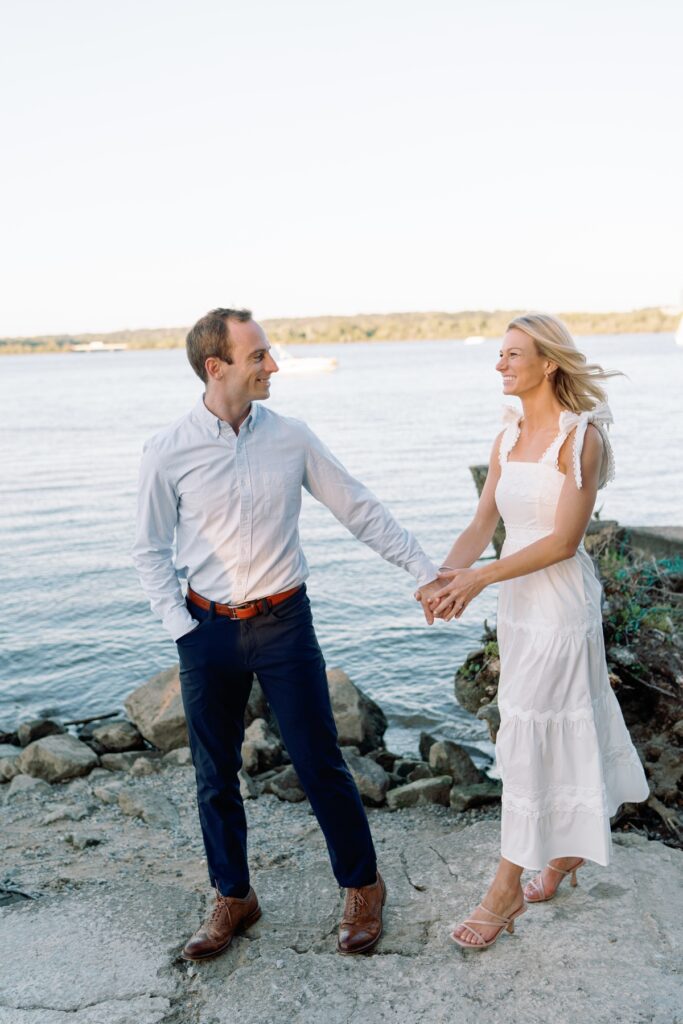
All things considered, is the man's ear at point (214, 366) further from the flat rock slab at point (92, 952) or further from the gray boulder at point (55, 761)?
the gray boulder at point (55, 761)

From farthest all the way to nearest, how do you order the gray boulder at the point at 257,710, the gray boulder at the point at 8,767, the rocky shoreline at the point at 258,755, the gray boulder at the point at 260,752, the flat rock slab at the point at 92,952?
the gray boulder at the point at 257,710, the gray boulder at the point at 8,767, the gray boulder at the point at 260,752, the rocky shoreline at the point at 258,755, the flat rock slab at the point at 92,952

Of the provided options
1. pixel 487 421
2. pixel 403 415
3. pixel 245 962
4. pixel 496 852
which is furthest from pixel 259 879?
pixel 403 415

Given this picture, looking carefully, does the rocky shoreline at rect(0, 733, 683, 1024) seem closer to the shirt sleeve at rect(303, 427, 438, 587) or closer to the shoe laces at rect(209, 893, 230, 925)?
the shoe laces at rect(209, 893, 230, 925)

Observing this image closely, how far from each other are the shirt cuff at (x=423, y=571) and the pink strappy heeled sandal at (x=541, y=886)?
133 centimetres

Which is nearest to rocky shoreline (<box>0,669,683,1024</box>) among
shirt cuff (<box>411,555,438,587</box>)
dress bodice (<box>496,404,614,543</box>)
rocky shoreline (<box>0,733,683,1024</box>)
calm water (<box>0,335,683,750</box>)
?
rocky shoreline (<box>0,733,683,1024</box>)

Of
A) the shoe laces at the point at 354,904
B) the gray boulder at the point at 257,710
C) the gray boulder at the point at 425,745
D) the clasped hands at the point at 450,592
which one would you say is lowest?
the gray boulder at the point at 425,745

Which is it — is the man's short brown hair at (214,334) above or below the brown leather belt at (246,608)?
above

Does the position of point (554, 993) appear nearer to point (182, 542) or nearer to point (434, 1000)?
point (434, 1000)

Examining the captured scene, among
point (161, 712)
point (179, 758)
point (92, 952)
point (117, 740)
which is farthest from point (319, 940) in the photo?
point (117, 740)

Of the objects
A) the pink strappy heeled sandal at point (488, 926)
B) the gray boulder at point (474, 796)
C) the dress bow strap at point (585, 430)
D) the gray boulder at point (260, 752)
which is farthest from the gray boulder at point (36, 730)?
the dress bow strap at point (585, 430)

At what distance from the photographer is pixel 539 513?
3.92m

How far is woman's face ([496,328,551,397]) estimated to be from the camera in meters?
3.92

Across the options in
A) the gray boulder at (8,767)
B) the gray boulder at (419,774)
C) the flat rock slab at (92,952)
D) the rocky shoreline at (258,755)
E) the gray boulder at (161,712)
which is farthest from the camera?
the gray boulder at (161,712)

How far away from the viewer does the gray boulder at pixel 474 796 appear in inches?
217
